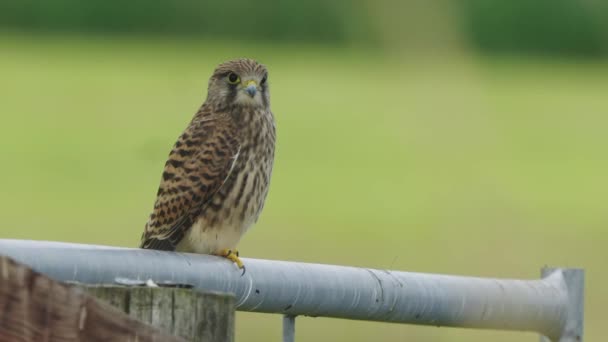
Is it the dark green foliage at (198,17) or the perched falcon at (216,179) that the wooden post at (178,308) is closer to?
the perched falcon at (216,179)

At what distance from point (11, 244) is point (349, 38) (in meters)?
22.8

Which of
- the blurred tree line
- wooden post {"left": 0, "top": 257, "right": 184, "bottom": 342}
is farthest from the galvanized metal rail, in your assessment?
the blurred tree line

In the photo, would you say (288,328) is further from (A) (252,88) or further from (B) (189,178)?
(A) (252,88)

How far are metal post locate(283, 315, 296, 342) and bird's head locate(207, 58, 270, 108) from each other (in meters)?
2.06

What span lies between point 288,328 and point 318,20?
66.8 feet

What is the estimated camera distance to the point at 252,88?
15.7 feet

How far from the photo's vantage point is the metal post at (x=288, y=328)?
273 cm

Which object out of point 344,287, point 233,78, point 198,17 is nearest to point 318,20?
point 198,17

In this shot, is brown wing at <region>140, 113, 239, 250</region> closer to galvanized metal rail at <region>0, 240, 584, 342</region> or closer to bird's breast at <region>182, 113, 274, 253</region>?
bird's breast at <region>182, 113, 274, 253</region>

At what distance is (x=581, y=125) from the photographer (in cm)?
2219

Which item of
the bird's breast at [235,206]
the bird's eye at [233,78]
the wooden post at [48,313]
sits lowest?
the wooden post at [48,313]

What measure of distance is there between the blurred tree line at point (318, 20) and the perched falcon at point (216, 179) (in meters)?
15.7

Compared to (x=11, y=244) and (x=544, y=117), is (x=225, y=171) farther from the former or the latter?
(x=544, y=117)

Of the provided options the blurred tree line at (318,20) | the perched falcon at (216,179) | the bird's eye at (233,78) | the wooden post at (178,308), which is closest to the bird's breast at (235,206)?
the perched falcon at (216,179)
